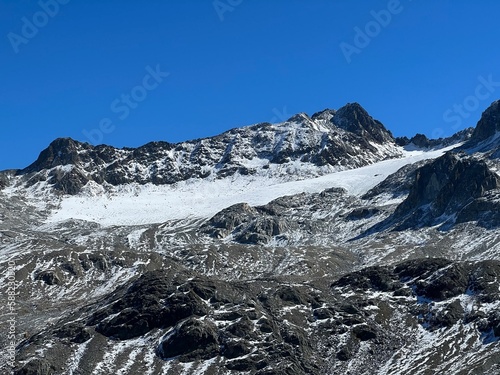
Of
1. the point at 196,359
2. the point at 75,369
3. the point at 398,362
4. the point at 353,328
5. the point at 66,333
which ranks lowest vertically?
the point at 398,362

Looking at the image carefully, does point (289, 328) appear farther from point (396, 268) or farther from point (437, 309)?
point (396, 268)

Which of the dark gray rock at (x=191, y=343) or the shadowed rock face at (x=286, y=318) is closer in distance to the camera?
the shadowed rock face at (x=286, y=318)

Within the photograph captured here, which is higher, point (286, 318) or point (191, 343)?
point (191, 343)

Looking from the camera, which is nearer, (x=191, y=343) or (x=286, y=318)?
(x=191, y=343)

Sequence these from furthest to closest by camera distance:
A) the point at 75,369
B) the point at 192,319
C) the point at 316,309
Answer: the point at 316,309 < the point at 192,319 < the point at 75,369

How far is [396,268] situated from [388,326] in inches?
1254

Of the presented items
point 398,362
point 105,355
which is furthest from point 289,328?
point 105,355

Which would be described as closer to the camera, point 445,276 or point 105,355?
point 105,355

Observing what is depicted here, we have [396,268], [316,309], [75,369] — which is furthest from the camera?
[396,268]

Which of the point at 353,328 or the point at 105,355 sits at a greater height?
the point at 105,355

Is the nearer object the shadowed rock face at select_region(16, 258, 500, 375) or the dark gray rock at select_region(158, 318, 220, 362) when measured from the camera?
the shadowed rock face at select_region(16, 258, 500, 375)

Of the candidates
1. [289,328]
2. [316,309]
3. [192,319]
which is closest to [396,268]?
[316,309]

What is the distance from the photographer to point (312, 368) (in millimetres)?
134875

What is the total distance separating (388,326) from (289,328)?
20348mm
